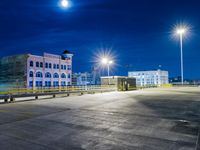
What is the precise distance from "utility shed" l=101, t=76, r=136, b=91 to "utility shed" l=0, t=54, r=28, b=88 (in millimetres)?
26361

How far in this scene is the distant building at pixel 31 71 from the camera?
5056 centimetres

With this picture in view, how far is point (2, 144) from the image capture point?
482cm

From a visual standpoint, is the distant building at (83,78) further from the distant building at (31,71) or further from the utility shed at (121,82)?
the utility shed at (121,82)

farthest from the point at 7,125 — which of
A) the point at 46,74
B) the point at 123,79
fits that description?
the point at 46,74

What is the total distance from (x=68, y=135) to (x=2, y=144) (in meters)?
1.92

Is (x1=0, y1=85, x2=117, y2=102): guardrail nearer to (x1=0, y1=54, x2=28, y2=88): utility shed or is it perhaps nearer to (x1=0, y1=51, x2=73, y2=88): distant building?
(x1=0, y1=51, x2=73, y2=88): distant building

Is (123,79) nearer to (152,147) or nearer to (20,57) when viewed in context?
(152,147)

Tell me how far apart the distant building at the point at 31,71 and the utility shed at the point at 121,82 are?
2213cm

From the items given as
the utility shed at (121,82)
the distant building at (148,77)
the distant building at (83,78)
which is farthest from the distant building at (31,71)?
the distant building at (148,77)

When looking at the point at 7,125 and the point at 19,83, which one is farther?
the point at 19,83

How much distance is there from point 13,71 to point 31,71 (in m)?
6.48

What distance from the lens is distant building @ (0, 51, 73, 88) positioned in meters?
50.6

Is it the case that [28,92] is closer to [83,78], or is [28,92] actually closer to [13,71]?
[13,71]

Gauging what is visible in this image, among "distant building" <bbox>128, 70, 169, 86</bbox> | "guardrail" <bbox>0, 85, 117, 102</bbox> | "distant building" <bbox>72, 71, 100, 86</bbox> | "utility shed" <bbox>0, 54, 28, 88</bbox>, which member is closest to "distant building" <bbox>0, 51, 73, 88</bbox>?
"utility shed" <bbox>0, 54, 28, 88</bbox>
